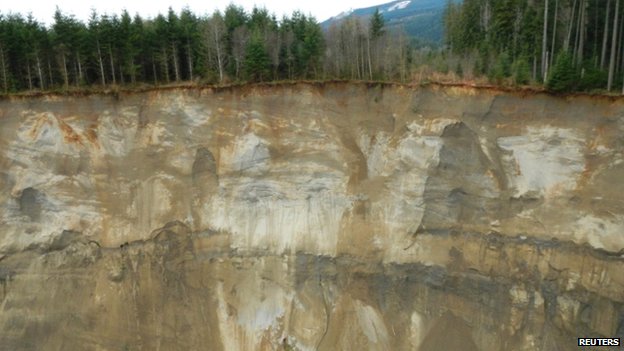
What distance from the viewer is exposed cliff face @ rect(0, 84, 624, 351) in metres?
13.4

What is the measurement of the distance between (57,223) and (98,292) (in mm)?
2710

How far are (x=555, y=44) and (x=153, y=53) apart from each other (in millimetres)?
16942

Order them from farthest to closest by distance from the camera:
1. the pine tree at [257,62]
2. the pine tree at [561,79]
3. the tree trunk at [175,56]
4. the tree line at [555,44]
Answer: the tree trunk at [175,56]
the pine tree at [257,62]
the tree line at [555,44]
the pine tree at [561,79]

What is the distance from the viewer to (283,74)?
19172mm

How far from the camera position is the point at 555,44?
20.0 meters

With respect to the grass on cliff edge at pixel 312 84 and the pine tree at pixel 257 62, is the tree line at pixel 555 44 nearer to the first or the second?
the grass on cliff edge at pixel 312 84

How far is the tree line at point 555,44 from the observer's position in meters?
15.7

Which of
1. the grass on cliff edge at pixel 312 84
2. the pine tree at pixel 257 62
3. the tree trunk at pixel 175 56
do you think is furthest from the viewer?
the tree trunk at pixel 175 56

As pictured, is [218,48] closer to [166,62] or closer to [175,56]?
[175,56]

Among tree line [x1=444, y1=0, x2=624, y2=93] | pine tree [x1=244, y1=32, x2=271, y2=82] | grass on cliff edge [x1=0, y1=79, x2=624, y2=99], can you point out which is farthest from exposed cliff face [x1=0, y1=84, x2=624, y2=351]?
tree line [x1=444, y1=0, x2=624, y2=93]

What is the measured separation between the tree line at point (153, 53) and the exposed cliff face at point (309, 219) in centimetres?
385

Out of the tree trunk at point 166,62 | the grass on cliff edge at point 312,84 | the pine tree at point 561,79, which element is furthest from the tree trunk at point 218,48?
the pine tree at point 561,79

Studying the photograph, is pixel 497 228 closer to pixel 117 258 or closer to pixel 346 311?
pixel 346 311

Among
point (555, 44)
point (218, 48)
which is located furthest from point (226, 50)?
point (555, 44)
